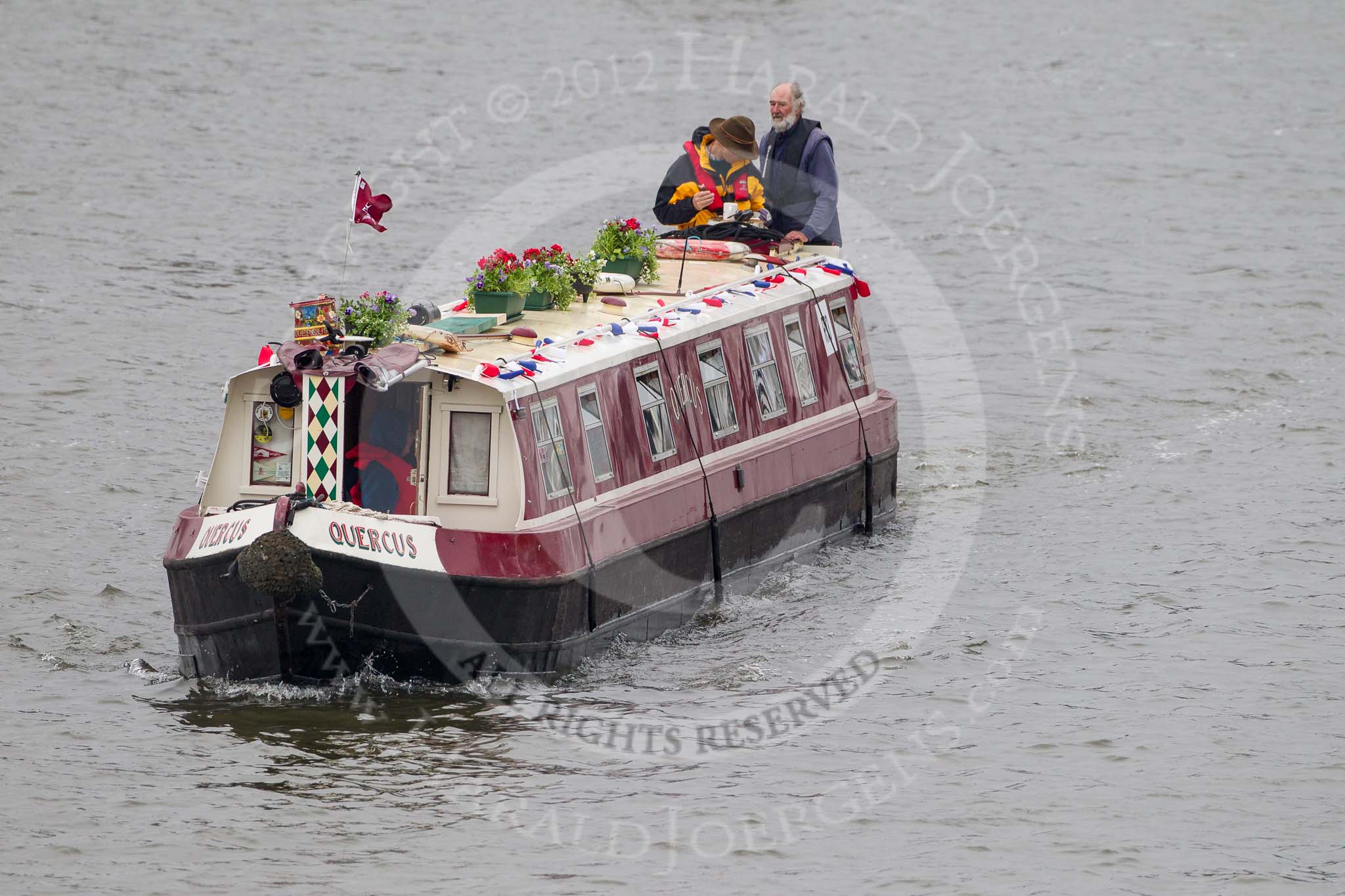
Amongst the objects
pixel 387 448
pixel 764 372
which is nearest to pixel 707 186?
pixel 764 372

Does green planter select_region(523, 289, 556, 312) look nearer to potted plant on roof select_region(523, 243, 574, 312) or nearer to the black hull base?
potted plant on roof select_region(523, 243, 574, 312)

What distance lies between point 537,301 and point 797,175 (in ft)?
15.3

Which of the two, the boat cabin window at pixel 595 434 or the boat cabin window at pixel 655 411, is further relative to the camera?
the boat cabin window at pixel 655 411

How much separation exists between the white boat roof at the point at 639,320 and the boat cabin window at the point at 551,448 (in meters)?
0.20

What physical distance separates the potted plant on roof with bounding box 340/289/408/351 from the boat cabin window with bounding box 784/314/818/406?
4.86 metres

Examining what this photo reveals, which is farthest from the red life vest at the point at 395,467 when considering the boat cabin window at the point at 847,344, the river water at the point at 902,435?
the boat cabin window at the point at 847,344

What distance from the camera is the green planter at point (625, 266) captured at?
19031 millimetres

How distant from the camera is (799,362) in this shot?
1967 cm

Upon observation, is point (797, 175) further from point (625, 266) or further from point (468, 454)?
point (468, 454)

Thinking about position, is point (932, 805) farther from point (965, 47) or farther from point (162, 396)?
point (965, 47)

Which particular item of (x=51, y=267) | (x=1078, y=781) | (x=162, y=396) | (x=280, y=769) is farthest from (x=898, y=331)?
(x=280, y=769)

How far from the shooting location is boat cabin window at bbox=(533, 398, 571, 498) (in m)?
15.8

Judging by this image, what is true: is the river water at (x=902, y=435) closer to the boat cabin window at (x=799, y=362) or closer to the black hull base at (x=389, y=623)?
the black hull base at (x=389, y=623)

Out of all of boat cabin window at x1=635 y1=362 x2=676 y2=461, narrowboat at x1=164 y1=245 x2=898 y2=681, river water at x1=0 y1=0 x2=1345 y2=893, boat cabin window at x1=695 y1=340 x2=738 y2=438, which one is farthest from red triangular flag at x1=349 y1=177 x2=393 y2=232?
river water at x1=0 y1=0 x2=1345 y2=893
